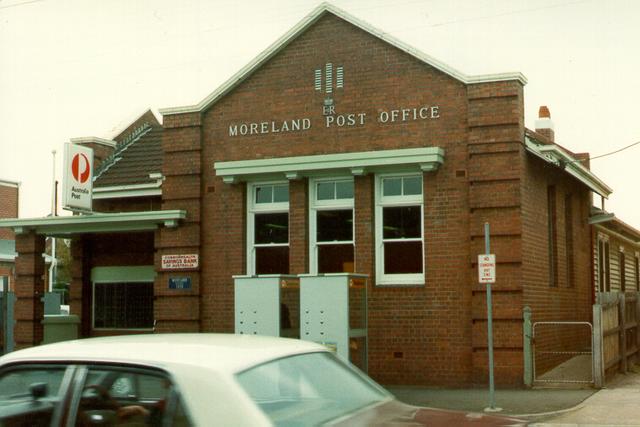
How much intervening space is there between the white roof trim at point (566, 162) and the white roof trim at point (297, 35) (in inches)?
53.4

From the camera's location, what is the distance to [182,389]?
461cm

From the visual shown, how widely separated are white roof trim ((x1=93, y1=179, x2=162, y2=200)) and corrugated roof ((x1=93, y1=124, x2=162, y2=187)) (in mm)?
362

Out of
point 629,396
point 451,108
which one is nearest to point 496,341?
point 629,396

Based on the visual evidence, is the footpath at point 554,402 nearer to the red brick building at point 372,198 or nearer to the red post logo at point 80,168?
the red brick building at point 372,198

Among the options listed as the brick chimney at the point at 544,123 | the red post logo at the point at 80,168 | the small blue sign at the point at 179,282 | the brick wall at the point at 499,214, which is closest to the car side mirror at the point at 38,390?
the brick wall at the point at 499,214

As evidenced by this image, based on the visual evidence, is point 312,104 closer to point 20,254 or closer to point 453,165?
point 453,165

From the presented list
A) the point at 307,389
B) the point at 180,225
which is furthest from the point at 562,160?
the point at 307,389

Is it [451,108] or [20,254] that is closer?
[451,108]

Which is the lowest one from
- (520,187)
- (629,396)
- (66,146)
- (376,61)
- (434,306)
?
(629,396)

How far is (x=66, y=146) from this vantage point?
19719 millimetres

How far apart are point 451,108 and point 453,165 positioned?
1.04 m

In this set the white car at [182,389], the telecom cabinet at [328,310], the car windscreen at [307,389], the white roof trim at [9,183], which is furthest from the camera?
the white roof trim at [9,183]

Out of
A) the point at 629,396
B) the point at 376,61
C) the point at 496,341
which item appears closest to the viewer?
the point at 629,396

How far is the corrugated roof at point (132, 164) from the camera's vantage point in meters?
23.1
